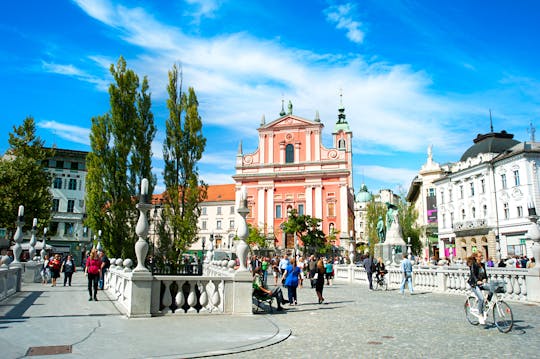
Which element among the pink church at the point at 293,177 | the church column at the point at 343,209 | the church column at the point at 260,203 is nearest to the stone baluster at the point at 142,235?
the pink church at the point at 293,177

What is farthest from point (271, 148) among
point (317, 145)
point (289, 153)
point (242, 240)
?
point (242, 240)

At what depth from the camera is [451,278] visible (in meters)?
18.9

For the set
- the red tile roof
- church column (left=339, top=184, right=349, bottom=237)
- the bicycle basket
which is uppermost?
the red tile roof

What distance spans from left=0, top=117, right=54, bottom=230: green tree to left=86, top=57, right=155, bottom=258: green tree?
11374 mm

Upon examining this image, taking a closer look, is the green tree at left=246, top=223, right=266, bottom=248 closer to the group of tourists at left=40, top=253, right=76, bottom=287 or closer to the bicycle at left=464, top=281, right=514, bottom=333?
the group of tourists at left=40, top=253, right=76, bottom=287

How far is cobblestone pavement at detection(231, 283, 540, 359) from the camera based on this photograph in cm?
718

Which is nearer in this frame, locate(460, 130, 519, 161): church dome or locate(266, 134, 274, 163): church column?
locate(460, 130, 519, 161): church dome

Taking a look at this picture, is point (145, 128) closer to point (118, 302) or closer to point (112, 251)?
point (112, 251)

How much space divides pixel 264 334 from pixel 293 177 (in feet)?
184

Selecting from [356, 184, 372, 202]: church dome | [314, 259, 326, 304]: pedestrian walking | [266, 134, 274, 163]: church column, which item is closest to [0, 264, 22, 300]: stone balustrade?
[314, 259, 326, 304]: pedestrian walking

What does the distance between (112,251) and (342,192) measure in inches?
1781

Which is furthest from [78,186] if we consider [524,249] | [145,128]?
[524,249]

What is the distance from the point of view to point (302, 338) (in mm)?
8594

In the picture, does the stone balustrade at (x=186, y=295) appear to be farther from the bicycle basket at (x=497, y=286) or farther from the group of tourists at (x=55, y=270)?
the group of tourists at (x=55, y=270)
